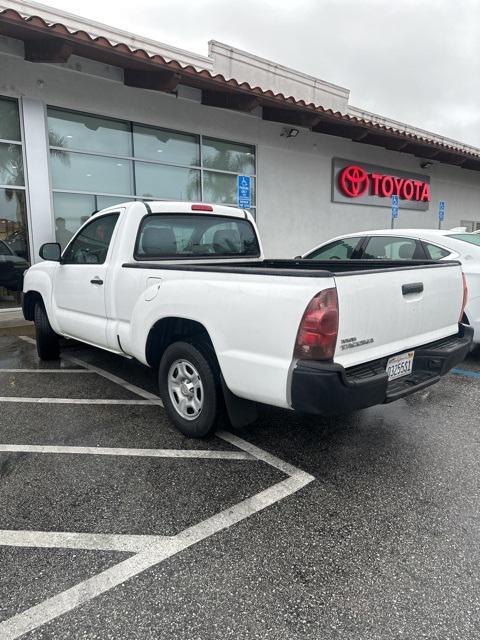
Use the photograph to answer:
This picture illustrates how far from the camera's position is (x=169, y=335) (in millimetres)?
3709

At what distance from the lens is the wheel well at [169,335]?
3426mm

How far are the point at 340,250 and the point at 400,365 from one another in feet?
12.7

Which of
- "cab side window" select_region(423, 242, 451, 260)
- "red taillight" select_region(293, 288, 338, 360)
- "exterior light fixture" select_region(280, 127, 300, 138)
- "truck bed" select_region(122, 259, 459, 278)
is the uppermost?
"exterior light fixture" select_region(280, 127, 300, 138)

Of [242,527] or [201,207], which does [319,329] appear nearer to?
[242,527]

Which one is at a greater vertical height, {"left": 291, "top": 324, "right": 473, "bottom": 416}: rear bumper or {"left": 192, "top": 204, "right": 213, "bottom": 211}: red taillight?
{"left": 192, "top": 204, "right": 213, "bottom": 211}: red taillight

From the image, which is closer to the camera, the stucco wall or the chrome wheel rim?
the chrome wheel rim

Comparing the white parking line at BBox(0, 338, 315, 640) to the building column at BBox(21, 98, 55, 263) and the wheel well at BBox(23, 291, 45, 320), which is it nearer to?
the wheel well at BBox(23, 291, 45, 320)

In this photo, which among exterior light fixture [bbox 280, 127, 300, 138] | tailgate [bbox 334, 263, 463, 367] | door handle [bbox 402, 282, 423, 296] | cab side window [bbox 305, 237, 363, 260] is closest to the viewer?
tailgate [bbox 334, 263, 463, 367]

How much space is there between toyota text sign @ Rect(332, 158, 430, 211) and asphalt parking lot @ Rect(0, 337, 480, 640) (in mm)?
10061

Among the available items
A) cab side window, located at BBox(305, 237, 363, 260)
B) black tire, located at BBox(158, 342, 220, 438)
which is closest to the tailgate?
black tire, located at BBox(158, 342, 220, 438)

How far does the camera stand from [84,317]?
15.5 feet

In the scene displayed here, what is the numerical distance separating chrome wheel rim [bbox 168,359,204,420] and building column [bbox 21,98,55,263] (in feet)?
20.5

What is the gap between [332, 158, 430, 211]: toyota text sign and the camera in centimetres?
1297

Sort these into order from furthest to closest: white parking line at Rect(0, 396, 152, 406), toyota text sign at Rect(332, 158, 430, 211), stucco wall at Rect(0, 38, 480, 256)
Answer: toyota text sign at Rect(332, 158, 430, 211), stucco wall at Rect(0, 38, 480, 256), white parking line at Rect(0, 396, 152, 406)
